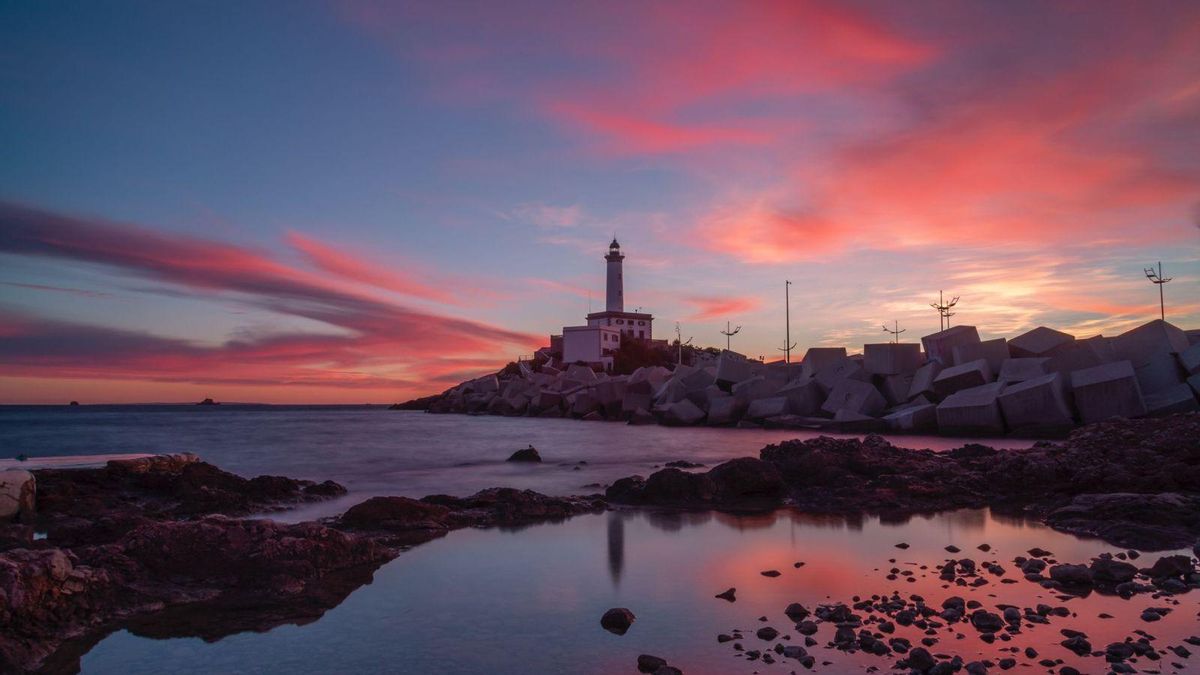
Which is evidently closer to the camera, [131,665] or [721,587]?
[131,665]

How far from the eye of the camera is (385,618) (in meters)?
4.98

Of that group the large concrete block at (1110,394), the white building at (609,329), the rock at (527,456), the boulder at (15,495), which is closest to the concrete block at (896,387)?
the large concrete block at (1110,394)

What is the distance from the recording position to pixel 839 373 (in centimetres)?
2664

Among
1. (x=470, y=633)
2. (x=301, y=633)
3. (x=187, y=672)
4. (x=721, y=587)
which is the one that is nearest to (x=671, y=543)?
(x=721, y=587)

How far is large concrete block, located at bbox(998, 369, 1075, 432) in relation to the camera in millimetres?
17969

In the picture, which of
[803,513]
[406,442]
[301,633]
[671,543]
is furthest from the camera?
[406,442]

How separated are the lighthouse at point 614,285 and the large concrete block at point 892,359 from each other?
152ft

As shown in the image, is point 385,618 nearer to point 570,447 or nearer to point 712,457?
point 712,457

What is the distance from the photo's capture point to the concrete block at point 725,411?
3030 cm

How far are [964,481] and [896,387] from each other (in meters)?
15.9

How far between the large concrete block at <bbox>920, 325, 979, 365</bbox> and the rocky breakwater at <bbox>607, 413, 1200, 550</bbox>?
12205 millimetres

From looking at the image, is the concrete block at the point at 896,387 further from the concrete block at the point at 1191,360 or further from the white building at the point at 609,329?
the white building at the point at 609,329

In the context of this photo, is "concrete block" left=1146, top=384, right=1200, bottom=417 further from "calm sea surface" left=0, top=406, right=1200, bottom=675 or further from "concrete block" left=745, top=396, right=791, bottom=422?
"calm sea surface" left=0, top=406, right=1200, bottom=675

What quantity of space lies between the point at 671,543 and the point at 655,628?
271 cm
